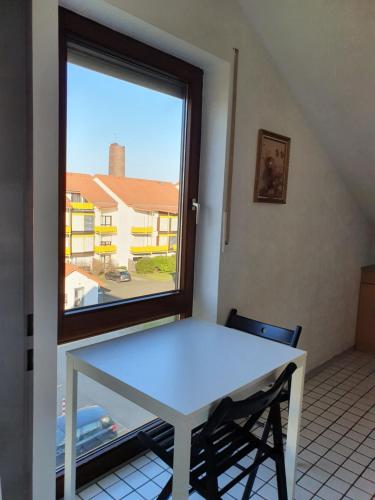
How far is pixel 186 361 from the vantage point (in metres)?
1.42

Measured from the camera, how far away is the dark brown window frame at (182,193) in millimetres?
1441

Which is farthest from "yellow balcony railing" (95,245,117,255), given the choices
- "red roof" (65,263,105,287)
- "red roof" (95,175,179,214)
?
"red roof" (95,175,179,214)

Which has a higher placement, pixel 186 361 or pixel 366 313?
pixel 186 361

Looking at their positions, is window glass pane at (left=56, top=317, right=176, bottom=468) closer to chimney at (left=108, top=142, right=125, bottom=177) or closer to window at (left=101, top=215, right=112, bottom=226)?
window at (left=101, top=215, right=112, bottom=226)

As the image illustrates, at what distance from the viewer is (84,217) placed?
158 centimetres

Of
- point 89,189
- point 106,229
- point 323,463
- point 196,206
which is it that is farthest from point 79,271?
point 323,463

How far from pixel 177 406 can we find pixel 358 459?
4.67 feet

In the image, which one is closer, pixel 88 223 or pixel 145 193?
pixel 88 223

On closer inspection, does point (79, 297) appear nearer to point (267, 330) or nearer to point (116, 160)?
point (116, 160)

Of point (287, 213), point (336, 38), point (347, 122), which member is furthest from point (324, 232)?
point (336, 38)

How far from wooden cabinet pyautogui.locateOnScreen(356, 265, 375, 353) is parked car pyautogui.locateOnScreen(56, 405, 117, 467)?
2.58 m

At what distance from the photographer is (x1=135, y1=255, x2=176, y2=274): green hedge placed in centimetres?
182

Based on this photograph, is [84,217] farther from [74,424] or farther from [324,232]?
[324,232]

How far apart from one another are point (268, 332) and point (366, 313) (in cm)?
221
